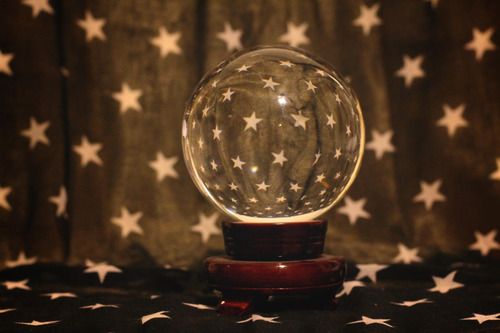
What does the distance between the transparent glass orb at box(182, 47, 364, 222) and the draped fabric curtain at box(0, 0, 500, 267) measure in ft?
1.59

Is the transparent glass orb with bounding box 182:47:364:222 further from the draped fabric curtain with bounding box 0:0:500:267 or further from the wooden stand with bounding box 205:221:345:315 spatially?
the draped fabric curtain with bounding box 0:0:500:267

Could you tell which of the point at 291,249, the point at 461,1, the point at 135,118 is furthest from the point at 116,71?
the point at 461,1

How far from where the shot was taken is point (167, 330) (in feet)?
3.29

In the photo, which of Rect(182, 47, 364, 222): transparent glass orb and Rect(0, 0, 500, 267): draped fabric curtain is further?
Rect(0, 0, 500, 267): draped fabric curtain

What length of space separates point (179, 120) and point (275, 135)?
590 millimetres

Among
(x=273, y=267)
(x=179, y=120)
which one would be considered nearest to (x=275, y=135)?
(x=273, y=267)

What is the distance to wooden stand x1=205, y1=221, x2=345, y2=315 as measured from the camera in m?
1.13

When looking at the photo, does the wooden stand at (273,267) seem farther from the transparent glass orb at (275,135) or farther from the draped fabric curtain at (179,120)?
the draped fabric curtain at (179,120)

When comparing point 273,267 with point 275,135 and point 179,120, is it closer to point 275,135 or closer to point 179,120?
point 275,135

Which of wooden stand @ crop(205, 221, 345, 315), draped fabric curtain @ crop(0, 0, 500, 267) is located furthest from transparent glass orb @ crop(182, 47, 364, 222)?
draped fabric curtain @ crop(0, 0, 500, 267)

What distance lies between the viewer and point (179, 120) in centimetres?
169

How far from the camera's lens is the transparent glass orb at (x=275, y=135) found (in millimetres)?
1156

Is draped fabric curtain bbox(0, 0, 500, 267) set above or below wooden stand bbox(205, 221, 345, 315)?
above

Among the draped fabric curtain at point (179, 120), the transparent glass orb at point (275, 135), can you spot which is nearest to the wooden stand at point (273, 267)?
the transparent glass orb at point (275, 135)
